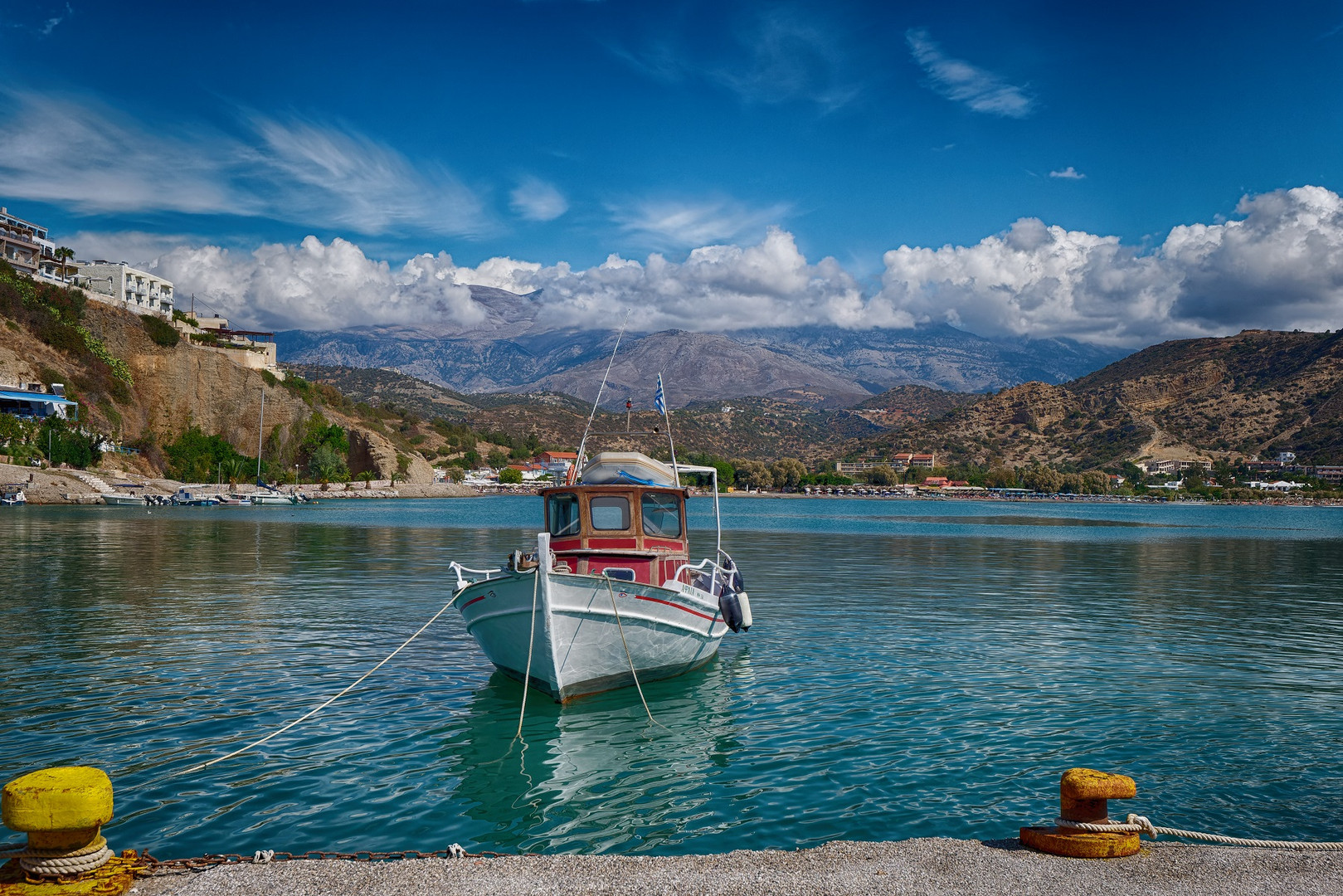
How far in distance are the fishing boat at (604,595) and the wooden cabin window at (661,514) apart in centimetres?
2

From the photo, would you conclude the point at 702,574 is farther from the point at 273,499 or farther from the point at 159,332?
the point at 159,332

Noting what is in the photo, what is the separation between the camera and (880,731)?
14469 millimetres

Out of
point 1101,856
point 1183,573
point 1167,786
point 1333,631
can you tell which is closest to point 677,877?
point 1101,856

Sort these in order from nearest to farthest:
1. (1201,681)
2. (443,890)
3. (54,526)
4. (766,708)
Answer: (443,890) < (766,708) < (1201,681) < (54,526)

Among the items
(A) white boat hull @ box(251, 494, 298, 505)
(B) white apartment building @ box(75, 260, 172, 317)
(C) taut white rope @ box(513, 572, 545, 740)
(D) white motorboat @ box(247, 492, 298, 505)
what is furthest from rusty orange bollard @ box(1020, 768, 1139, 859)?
(B) white apartment building @ box(75, 260, 172, 317)

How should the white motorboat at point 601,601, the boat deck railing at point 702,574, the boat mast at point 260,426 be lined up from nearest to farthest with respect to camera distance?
the white motorboat at point 601,601, the boat deck railing at point 702,574, the boat mast at point 260,426

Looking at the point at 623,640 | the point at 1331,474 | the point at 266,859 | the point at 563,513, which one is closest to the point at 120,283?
the point at 563,513

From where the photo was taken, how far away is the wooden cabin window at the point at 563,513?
18234 mm

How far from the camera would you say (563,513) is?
18.5m

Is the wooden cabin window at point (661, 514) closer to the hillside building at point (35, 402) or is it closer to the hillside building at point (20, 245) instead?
the hillside building at point (35, 402)

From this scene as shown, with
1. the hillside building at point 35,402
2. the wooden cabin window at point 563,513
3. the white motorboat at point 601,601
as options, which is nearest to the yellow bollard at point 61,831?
the white motorboat at point 601,601

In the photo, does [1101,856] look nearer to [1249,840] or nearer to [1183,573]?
[1249,840]

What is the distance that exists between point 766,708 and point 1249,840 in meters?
8.64

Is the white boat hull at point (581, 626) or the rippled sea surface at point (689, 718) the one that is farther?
the white boat hull at point (581, 626)
